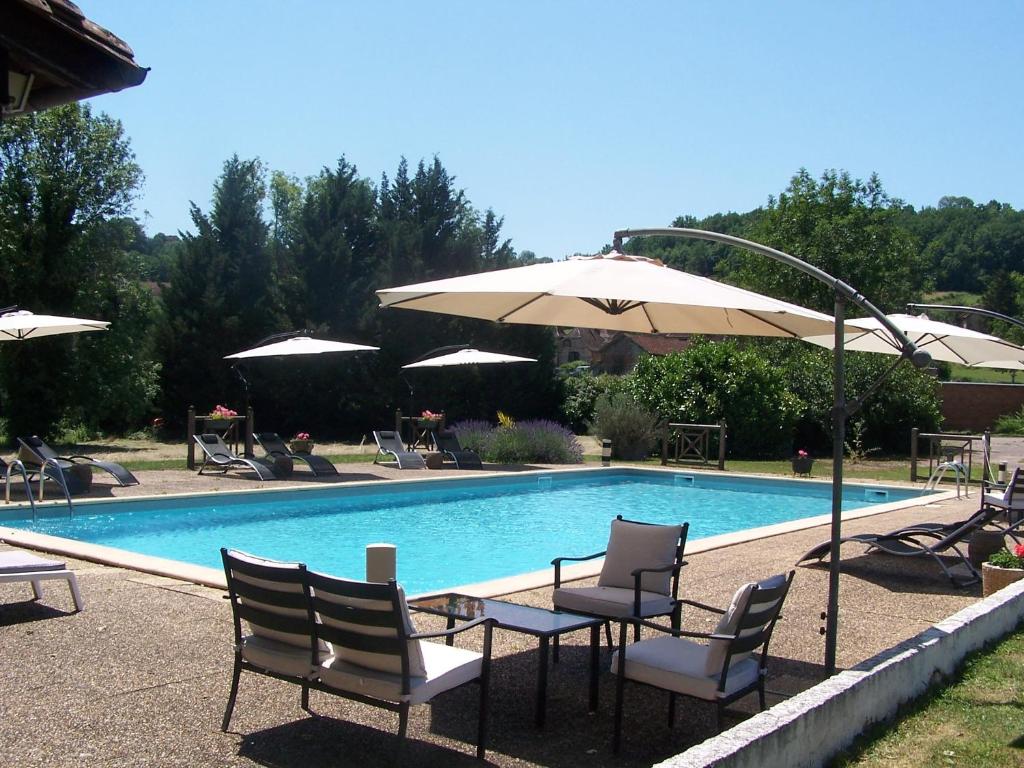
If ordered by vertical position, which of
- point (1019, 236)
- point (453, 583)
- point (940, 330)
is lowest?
point (453, 583)

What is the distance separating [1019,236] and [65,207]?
61.3 meters

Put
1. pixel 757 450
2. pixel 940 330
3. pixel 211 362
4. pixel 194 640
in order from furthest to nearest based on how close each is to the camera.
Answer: pixel 211 362, pixel 757 450, pixel 940 330, pixel 194 640

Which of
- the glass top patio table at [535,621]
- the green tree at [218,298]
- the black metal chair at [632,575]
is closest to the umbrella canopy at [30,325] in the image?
the black metal chair at [632,575]

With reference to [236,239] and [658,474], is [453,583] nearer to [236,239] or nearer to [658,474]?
[658,474]

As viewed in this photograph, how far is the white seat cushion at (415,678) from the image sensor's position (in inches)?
164

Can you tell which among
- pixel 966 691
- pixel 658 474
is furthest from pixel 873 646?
pixel 658 474

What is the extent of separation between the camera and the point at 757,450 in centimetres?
2361

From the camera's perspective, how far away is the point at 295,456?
704 inches

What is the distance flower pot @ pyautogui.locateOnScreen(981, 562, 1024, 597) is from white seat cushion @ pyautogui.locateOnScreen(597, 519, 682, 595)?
3.00m

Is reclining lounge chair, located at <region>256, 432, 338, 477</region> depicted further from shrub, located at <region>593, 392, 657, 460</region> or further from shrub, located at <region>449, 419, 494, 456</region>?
shrub, located at <region>593, 392, 657, 460</region>

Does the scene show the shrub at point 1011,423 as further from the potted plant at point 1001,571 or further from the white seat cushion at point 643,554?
the white seat cushion at point 643,554

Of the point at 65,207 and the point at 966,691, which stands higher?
the point at 65,207

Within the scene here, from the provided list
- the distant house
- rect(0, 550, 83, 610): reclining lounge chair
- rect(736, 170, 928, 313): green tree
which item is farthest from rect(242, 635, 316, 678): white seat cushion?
the distant house

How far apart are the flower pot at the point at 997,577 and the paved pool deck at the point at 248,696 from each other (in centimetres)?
20
